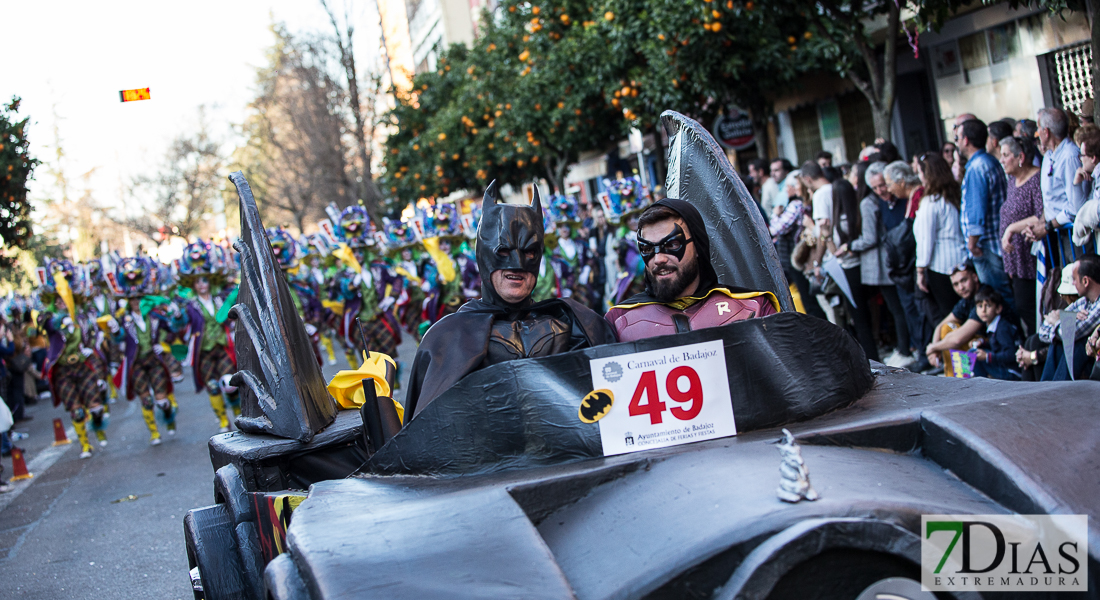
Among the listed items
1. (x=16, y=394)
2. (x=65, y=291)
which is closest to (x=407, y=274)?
(x=65, y=291)

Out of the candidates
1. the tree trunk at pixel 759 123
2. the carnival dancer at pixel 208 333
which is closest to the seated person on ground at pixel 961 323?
the carnival dancer at pixel 208 333

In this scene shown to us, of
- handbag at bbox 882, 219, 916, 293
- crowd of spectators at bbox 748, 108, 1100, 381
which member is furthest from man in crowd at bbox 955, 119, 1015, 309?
handbag at bbox 882, 219, 916, 293

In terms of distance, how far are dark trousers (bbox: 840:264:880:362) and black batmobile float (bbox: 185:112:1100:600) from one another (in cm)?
469

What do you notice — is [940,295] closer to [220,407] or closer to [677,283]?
[677,283]

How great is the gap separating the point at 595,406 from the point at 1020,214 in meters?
4.79

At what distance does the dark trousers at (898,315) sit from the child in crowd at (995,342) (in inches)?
60.1

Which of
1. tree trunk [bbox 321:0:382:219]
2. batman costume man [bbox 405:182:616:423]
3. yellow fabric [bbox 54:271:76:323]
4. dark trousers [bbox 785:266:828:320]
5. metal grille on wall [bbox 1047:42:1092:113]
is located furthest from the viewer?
tree trunk [bbox 321:0:382:219]

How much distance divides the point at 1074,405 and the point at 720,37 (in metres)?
10.0

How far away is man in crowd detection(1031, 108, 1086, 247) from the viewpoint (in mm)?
5926

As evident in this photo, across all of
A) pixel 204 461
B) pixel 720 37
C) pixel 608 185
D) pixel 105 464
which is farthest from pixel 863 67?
pixel 105 464

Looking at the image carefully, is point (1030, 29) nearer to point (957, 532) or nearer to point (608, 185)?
point (608, 185)

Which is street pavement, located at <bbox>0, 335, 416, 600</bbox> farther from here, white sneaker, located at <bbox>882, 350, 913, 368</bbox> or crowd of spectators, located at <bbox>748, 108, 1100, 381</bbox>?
white sneaker, located at <bbox>882, 350, 913, 368</bbox>

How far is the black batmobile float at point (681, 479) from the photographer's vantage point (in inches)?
84.2

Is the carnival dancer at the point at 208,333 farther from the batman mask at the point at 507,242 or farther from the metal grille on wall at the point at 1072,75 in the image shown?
the metal grille on wall at the point at 1072,75
